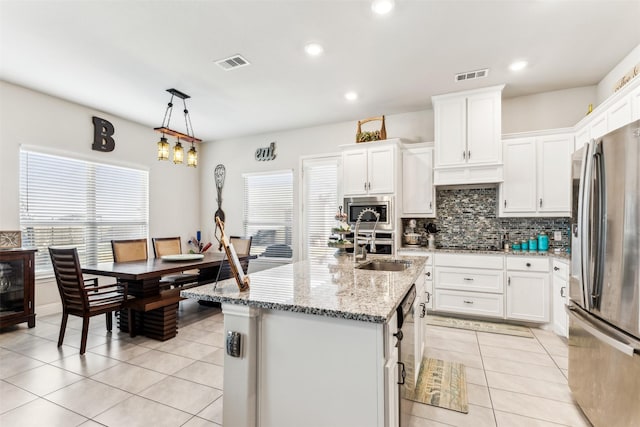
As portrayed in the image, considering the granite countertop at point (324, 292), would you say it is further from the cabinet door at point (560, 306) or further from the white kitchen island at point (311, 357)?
the cabinet door at point (560, 306)

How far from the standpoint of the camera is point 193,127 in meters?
5.26

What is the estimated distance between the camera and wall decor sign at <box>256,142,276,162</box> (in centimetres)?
555

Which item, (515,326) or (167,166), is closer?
(515,326)

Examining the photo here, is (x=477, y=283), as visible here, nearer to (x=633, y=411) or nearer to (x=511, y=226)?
(x=511, y=226)

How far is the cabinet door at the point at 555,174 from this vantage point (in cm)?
347

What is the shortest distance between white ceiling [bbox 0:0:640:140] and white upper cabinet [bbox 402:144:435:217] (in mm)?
725

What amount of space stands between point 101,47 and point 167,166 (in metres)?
A: 2.96

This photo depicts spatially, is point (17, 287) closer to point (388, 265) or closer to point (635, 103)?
point (388, 265)

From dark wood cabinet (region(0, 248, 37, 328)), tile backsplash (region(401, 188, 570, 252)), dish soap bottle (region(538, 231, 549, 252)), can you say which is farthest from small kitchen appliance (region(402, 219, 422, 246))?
dark wood cabinet (region(0, 248, 37, 328))

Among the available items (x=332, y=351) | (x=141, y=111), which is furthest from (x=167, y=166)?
(x=332, y=351)

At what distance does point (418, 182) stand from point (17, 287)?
500cm

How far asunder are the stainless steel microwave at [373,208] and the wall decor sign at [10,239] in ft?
13.3

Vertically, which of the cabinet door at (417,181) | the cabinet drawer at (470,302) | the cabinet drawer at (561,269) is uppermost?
the cabinet door at (417,181)

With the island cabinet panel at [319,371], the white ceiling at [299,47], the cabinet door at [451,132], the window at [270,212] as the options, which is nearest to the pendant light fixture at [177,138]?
the white ceiling at [299,47]
